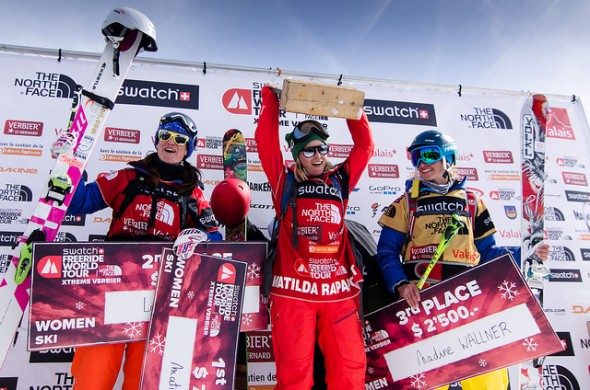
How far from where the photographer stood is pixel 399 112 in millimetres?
4645

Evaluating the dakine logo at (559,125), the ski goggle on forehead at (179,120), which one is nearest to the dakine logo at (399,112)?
the dakine logo at (559,125)

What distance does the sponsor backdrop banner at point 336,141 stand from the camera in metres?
3.72

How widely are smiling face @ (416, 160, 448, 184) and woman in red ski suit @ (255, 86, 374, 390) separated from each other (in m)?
0.44

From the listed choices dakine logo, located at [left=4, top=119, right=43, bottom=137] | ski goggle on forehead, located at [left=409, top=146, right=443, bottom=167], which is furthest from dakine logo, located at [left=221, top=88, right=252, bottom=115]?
ski goggle on forehead, located at [left=409, top=146, right=443, bottom=167]

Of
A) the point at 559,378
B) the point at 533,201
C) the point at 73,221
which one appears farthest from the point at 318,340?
the point at 559,378

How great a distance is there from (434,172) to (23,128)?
12.2 ft

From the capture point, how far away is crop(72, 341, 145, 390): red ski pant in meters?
2.25

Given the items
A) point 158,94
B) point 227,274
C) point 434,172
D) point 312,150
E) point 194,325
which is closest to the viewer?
point 194,325

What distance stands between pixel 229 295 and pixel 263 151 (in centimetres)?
101

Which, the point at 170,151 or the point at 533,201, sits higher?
the point at 170,151

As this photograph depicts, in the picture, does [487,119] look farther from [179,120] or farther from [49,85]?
[49,85]

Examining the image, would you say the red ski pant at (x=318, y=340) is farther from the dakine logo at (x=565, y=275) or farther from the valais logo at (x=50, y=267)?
the dakine logo at (x=565, y=275)

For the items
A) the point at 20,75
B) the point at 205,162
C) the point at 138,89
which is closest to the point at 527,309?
the point at 205,162

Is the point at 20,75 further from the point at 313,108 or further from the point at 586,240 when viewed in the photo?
the point at 586,240
